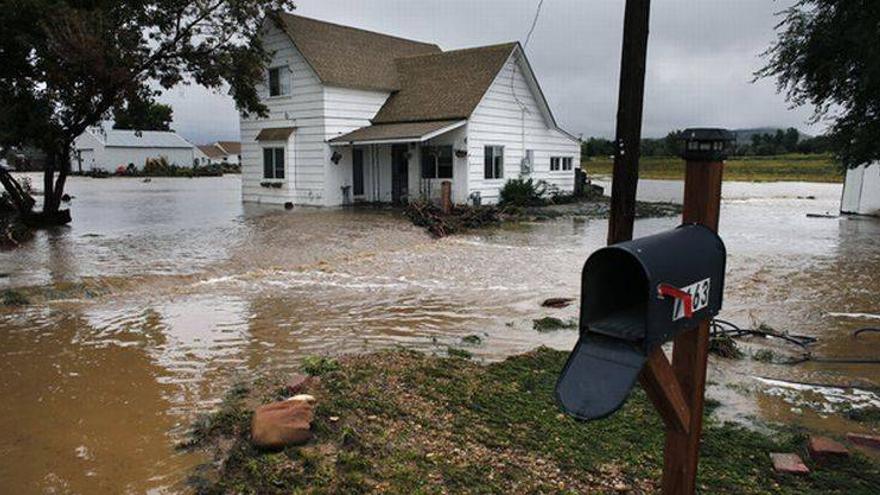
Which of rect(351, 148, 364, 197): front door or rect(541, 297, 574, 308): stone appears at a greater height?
rect(351, 148, 364, 197): front door

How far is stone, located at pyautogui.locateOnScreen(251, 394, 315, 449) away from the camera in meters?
3.81

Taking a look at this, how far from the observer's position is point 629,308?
2041 millimetres

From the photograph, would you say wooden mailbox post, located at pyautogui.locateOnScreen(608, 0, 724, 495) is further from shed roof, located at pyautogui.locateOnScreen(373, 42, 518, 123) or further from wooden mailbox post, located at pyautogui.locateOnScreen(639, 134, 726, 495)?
shed roof, located at pyautogui.locateOnScreen(373, 42, 518, 123)

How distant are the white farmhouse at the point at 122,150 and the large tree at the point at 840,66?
62.9 m

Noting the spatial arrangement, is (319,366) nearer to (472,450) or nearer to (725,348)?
(472,450)

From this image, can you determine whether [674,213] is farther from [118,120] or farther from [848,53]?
[118,120]

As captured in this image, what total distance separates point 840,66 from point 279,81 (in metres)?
19.5

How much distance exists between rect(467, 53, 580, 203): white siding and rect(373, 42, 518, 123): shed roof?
0.38 metres

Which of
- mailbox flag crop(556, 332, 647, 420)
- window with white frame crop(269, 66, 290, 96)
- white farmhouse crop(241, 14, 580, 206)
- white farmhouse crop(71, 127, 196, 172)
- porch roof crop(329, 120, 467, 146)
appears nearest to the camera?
mailbox flag crop(556, 332, 647, 420)

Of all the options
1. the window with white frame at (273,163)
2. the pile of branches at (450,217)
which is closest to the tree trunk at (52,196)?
the window with white frame at (273,163)

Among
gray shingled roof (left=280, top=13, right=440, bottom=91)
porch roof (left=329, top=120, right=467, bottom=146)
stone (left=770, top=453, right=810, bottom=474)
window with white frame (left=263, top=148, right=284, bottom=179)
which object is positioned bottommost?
stone (left=770, top=453, right=810, bottom=474)

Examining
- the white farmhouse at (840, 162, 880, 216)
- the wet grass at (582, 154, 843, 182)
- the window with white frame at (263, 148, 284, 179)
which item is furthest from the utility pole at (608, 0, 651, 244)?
the wet grass at (582, 154, 843, 182)

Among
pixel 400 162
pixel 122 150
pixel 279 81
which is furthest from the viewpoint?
pixel 122 150

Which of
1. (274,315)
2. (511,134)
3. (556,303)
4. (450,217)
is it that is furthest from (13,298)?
(511,134)
